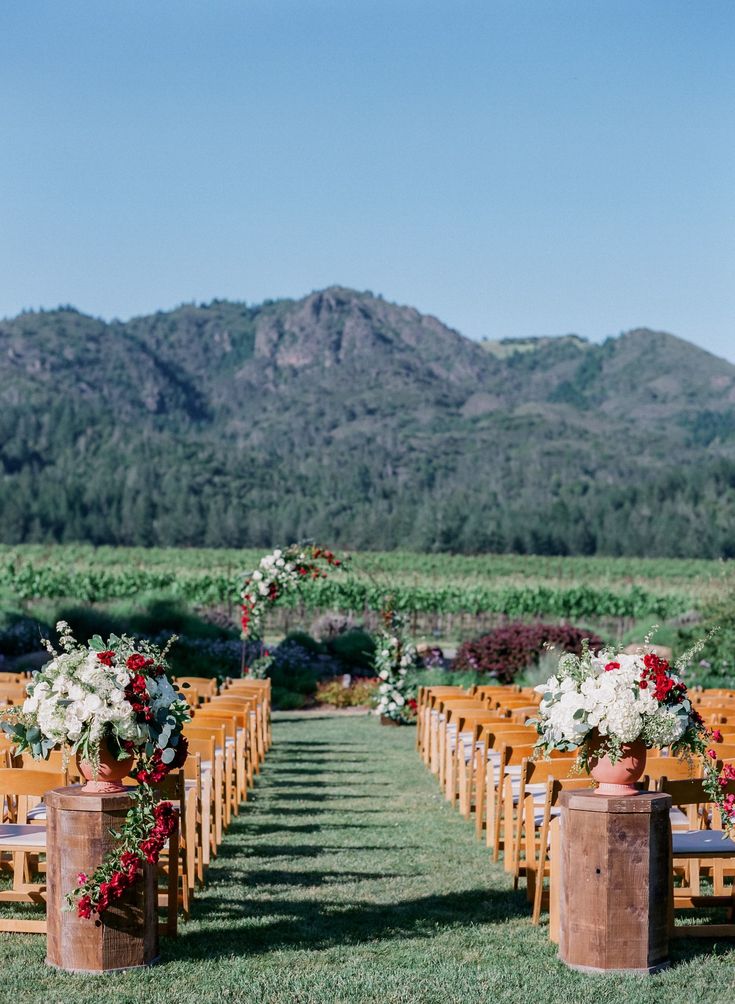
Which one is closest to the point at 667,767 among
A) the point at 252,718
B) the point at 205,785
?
the point at 205,785

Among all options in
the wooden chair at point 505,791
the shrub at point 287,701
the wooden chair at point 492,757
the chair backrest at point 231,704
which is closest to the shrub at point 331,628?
the shrub at point 287,701

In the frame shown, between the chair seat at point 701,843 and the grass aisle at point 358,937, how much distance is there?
0.42 metres

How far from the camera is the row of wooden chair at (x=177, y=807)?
6.00 metres

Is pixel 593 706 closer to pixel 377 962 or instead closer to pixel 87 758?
pixel 377 962

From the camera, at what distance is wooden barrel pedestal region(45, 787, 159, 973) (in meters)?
5.32

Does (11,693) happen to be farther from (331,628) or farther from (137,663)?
(331,628)

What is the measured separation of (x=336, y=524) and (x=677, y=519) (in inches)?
1451

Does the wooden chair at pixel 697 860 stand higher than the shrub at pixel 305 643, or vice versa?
the wooden chair at pixel 697 860

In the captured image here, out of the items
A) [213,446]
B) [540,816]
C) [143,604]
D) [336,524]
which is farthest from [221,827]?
[213,446]

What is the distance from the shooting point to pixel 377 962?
18.4ft

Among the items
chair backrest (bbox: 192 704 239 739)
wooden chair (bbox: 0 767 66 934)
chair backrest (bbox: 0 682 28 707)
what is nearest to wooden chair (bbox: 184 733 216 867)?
chair backrest (bbox: 192 704 239 739)

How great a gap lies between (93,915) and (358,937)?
137 centimetres

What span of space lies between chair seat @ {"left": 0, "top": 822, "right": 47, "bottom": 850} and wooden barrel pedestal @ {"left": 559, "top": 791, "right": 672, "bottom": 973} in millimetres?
2407

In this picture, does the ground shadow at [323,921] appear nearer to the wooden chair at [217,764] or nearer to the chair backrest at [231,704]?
the wooden chair at [217,764]
